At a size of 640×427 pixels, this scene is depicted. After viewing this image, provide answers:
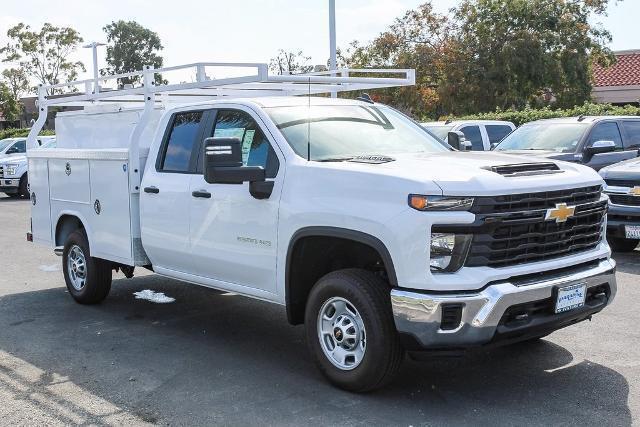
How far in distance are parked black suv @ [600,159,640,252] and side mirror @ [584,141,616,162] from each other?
1.04 meters

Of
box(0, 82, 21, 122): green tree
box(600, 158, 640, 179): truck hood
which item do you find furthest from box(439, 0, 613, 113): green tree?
box(0, 82, 21, 122): green tree

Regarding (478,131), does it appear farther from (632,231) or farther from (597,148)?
(632,231)

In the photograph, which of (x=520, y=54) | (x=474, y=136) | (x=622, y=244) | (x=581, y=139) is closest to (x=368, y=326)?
(x=622, y=244)

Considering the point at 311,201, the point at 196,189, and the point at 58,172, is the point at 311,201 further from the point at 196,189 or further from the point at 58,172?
the point at 58,172

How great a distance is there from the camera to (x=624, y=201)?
945cm

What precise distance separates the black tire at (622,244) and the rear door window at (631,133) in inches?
104

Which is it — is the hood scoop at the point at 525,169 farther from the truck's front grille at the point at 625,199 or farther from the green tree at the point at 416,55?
the green tree at the point at 416,55

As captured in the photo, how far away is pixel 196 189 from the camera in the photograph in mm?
5953

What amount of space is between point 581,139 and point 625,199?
7.75 feet

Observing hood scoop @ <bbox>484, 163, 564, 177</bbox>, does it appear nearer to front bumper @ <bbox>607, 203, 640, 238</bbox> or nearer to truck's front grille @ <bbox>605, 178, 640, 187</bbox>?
front bumper @ <bbox>607, 203, 640, 238</bbox>

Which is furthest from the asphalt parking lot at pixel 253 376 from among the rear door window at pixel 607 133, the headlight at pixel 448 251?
the rear door window at pixel 607 133

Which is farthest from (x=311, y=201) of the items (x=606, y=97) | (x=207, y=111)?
(x=606, y=97)

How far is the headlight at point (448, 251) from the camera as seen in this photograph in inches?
169

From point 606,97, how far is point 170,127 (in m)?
32.0
